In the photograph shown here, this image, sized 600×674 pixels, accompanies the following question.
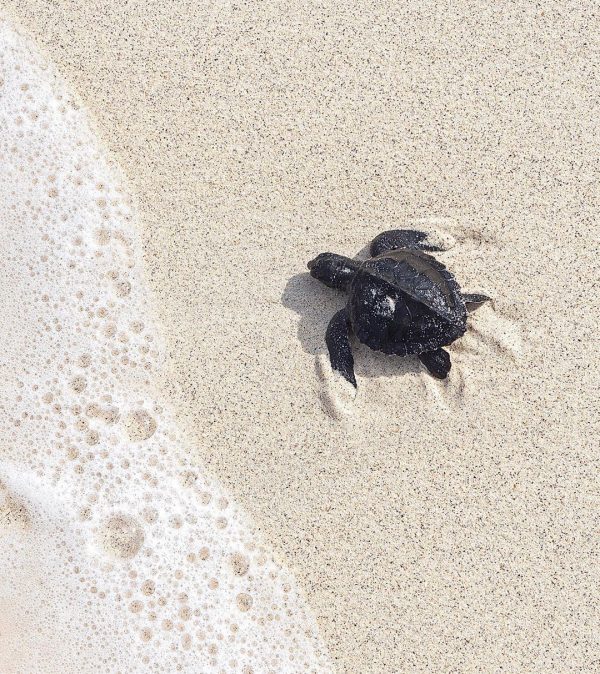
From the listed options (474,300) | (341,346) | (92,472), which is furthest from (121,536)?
(474,300)

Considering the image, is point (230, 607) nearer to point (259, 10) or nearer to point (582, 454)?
point (582, 454)

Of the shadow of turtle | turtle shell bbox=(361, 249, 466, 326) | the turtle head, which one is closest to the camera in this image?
turtle shell bbox=(361, 249, 466, 326)

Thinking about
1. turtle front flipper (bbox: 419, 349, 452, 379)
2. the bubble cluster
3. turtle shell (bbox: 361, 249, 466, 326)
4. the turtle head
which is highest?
the turtle head

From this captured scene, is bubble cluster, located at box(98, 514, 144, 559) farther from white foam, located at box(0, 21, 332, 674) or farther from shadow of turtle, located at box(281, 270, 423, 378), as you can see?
shadow of turtle, located at box(281, 270, 423, 378)

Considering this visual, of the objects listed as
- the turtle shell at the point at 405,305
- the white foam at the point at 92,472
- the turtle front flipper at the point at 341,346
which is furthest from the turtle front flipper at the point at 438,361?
the white foam at the point at 92,472

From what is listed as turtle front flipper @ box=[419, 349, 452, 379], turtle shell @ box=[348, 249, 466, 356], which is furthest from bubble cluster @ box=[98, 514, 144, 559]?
turtle front flipper @ box=[419, 349, 452, 379]

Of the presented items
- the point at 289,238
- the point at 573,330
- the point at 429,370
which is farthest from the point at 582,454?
the point at 289,238
